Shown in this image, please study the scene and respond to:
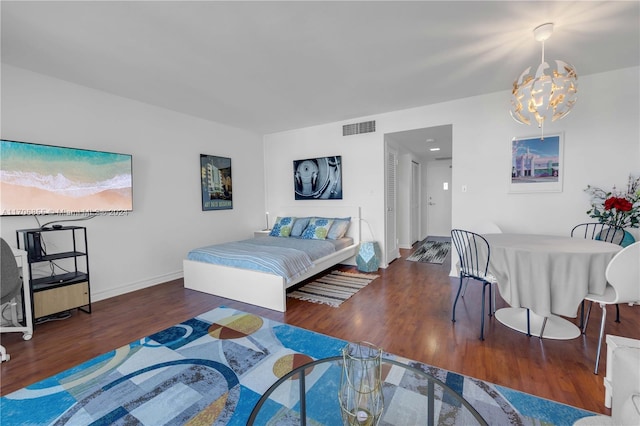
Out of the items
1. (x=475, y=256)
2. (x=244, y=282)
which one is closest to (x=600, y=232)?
(x=475, y=256)

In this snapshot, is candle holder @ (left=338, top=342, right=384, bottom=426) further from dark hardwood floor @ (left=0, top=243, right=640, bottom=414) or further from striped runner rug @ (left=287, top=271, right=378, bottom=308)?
striped runner rug @ (left=287, top=271, right=378, bottom=308)

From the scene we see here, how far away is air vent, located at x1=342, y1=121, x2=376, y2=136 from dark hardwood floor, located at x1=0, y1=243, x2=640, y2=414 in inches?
102

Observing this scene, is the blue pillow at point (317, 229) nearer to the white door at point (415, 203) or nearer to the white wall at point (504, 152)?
the white wall at point (504, 152)

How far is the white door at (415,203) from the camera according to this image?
6617 mm

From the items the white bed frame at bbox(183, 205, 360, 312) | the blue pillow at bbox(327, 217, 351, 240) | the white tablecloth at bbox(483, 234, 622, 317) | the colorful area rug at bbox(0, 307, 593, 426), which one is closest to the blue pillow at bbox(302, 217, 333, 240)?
the blue pillow at bbox(327, 217, 351, 240)

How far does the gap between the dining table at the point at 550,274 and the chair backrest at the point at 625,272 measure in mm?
98

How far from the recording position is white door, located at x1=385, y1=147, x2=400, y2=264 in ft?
15.9

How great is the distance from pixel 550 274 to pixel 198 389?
8.55 feet

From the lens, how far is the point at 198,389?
1781 mm

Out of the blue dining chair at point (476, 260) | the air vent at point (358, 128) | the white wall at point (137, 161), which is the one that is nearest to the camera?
the blue dining chair at point (476, 260)

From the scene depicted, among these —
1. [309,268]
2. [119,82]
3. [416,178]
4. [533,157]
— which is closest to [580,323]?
[533,157]

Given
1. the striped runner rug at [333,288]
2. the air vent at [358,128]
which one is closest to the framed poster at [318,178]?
the air vent at [358,128]

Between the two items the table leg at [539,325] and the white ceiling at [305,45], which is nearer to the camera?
the white ceiling at [305,45]

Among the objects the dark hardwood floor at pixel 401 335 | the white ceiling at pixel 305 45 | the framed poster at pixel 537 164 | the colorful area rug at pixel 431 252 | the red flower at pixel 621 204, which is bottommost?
the dark hardwood floor at pixel 401 335
